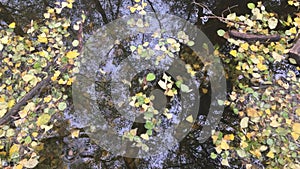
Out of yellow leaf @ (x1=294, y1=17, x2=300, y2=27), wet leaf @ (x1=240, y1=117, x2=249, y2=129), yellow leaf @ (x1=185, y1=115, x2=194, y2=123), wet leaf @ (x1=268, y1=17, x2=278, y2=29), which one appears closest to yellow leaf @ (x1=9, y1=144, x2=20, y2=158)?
yellow leaf @ (x1=185, y1=115, x2=194, y2=123)

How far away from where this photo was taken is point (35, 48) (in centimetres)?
184

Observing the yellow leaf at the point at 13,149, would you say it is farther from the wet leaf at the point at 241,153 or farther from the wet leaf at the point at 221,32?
the wet leaf at the point at 221,32

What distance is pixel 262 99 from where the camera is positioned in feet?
5.23

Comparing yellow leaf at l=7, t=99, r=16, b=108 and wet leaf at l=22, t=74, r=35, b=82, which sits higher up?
wet leaf at l=22, t=74, r=35, b=82

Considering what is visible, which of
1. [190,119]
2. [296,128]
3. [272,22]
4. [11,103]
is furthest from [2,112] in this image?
[272,22]

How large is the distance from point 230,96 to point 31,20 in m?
1.39

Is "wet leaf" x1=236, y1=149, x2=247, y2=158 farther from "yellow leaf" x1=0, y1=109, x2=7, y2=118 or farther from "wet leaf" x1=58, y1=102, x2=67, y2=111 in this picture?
"yellow leaf" x1=0, y1=109, x2=7, y2=118

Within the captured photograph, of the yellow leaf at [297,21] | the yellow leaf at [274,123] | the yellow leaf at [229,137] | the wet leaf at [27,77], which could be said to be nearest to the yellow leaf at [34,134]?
the wet leaf at [27,77]

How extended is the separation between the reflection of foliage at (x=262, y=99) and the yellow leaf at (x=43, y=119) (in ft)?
2.73

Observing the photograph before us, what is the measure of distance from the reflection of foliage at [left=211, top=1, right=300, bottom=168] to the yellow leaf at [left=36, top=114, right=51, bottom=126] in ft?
2.73

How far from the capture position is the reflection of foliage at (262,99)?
4.66 ft

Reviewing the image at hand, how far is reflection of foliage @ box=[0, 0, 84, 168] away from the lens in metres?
1.41

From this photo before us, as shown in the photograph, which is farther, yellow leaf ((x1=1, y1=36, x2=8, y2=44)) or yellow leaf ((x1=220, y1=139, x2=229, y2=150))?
yellow leaf ((x1=1, y1=36, x2=8, y2=44))

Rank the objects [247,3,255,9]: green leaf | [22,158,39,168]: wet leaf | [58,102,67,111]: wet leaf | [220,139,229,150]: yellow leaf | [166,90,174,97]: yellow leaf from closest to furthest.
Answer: [22,158,39,168]: wet leaf → [220,139,229,150]: yellow leaf → [58,102,67,111]: wet leaf → [166,90,174,97]: yellow leaf → [247,3,255,9]: green leaf
